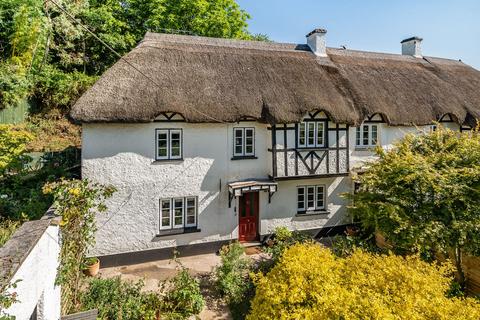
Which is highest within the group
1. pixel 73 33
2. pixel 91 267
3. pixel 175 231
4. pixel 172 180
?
pixel 73 33

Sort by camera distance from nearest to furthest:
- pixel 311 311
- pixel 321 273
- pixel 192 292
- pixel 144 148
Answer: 1. pixel 311 311
2. pixel 321 273
3. pixel 192 292
4. pixel 144 148

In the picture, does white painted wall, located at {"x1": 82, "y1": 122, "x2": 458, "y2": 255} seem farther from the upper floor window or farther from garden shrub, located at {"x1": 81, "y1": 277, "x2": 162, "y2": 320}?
garden shrub, located at {"x1": 81, "y1": 277, "x2": 162, "y2": 320}

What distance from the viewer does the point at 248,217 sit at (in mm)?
12852

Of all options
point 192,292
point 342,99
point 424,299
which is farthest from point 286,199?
point 424,299

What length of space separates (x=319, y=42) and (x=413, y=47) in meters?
7.85

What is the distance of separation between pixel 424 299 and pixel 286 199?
7.91 m

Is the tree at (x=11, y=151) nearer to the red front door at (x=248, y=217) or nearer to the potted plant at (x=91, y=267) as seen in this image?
the potted plant at (x=91, y=267)

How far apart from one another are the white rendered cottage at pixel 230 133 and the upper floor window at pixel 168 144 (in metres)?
0.04

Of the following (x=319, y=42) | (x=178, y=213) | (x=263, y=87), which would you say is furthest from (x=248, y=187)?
(x=319, y=42)

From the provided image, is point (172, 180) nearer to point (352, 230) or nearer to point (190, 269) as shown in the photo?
point (190, 269)

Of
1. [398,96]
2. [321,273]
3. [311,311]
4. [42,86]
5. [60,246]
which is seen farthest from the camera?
[42,86]

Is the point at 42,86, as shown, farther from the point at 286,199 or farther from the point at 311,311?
the point at 311,311

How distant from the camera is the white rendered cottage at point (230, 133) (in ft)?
35.1

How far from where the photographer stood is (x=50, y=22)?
21.3 meters
